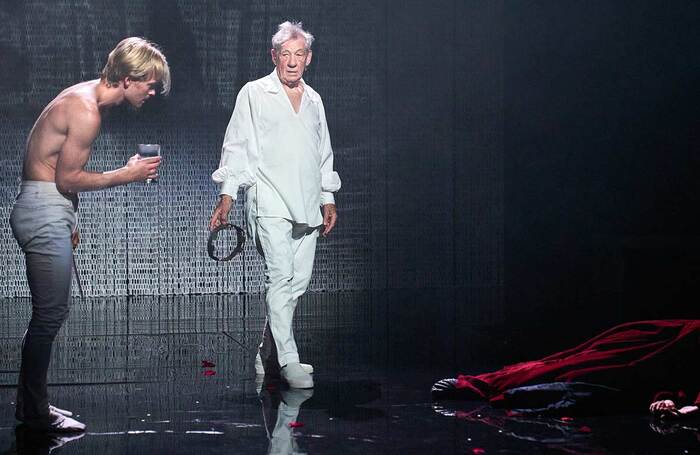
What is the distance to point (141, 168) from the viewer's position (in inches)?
128

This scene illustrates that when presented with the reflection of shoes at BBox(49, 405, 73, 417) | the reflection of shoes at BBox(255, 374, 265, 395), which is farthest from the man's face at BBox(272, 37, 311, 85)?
the reflection of shoes at BBox(49, 405, 73, 417)

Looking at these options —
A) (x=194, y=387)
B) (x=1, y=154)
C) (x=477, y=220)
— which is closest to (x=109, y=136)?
(x=1, y=154)

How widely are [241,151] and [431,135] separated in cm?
375

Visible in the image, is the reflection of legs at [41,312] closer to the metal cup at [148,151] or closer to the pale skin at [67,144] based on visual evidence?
the pale skin at [67,144]

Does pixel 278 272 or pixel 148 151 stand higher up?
pixel 148 151

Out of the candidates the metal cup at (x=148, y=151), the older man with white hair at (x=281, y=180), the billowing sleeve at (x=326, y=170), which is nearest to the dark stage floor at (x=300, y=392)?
the older man with white hair at (x=281, y=180)

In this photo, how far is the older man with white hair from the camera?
12.8 ft

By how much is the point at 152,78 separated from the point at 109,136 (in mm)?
3934

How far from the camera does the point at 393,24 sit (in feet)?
24.4

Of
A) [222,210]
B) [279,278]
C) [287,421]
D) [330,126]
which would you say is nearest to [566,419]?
[287,421]

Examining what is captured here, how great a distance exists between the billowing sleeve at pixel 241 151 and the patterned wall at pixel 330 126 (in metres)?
3.19

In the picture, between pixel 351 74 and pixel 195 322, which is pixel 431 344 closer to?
pixel 195 322

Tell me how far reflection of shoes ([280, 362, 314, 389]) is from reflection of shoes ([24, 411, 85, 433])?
2.91ft

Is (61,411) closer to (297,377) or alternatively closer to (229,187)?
(297,377)
